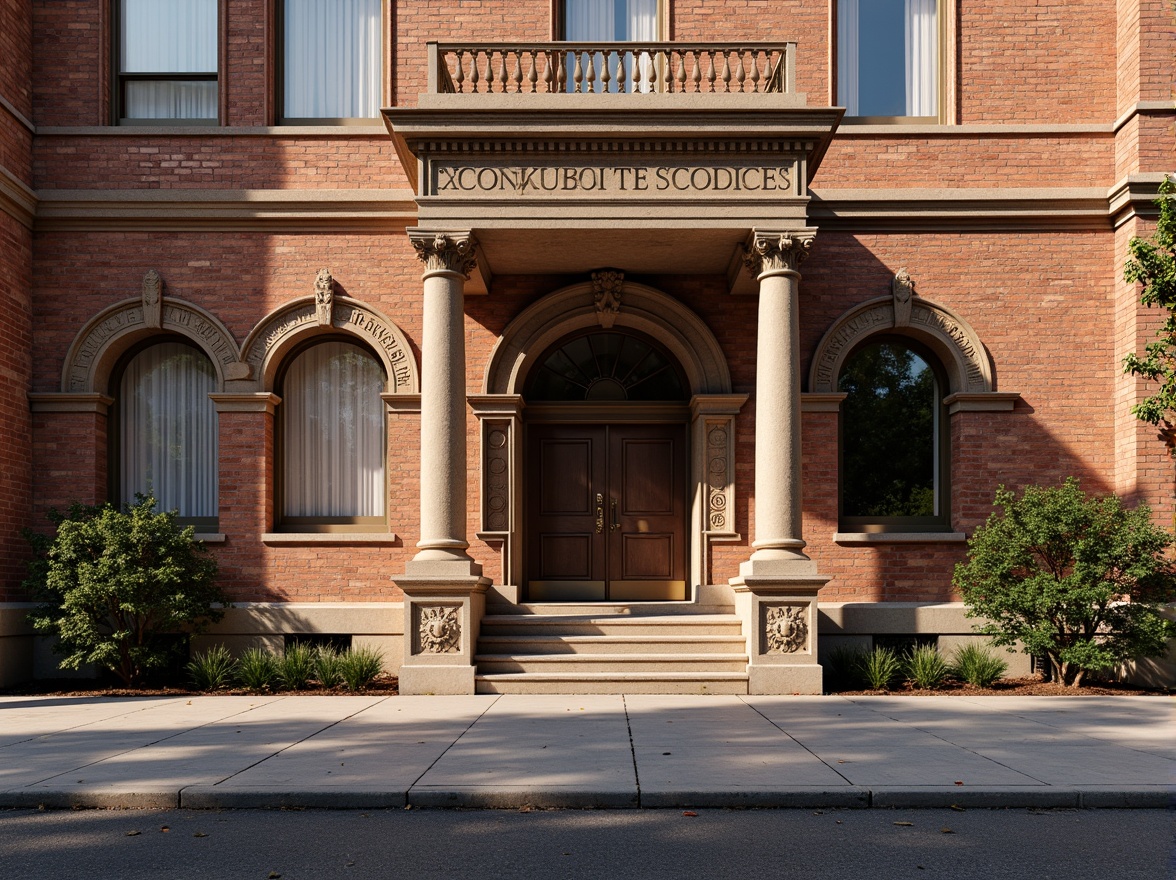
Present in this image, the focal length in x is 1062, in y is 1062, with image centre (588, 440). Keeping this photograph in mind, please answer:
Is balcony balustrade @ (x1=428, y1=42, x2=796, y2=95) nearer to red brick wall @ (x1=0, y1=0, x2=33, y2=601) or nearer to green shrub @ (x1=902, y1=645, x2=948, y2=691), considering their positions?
red brick wall @ (x1=0, y1=0, x2=33, y2=601)

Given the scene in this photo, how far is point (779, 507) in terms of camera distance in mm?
12406

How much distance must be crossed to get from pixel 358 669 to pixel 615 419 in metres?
4.94

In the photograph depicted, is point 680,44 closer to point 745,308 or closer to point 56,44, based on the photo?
point 745,308

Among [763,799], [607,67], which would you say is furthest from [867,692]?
[607,67]

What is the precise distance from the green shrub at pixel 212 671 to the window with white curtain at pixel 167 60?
739 cm

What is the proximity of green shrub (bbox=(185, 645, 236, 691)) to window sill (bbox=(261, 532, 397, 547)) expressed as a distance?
1.58m

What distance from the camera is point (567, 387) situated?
15.1 meters

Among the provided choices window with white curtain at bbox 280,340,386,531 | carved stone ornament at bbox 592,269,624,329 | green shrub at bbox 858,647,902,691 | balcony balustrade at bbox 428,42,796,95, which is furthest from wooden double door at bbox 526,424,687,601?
balcony balustrade at bbox 428,42,796,95

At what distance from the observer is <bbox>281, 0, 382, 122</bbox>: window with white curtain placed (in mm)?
14914

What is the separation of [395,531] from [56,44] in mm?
8097

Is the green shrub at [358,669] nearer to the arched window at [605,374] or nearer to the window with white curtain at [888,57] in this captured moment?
the arched window at [605,374]

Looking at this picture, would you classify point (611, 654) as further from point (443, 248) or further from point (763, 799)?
point (763, 799)

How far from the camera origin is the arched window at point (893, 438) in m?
14.5

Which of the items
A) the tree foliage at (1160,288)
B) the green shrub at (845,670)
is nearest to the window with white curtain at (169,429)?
the green shrub at (845,670)
